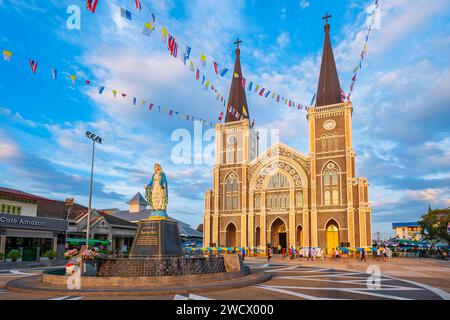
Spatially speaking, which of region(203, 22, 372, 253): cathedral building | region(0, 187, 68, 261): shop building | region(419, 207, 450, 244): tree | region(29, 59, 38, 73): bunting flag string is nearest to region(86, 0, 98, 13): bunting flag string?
region(29, 59, 38, 73): bunting flag string

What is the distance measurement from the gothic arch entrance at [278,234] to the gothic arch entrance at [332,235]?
6.48 meters

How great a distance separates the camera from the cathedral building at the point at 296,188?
47094mm

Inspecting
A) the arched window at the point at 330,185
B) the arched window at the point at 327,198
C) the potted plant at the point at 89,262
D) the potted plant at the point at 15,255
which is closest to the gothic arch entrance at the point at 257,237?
the arched window at the point at 330,185

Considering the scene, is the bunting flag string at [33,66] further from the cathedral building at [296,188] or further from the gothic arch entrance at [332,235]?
the gothic arch entrance at [332,235]

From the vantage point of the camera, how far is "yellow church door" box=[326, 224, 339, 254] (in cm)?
4800

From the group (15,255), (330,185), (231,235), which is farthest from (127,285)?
(231,235)

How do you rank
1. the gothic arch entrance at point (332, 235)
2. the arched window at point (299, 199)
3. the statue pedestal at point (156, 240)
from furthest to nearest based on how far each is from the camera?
the arched window at point (299, 199), the gothic arch entrance at point (332, 235), the statue pedestal at point (156, 240)

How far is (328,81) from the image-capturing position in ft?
176

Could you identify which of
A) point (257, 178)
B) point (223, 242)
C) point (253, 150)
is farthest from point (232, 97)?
point (223, 242)

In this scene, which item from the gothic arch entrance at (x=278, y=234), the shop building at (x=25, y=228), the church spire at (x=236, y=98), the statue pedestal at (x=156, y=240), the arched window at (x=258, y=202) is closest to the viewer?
the statue pedestal at (x=156, y=240)
